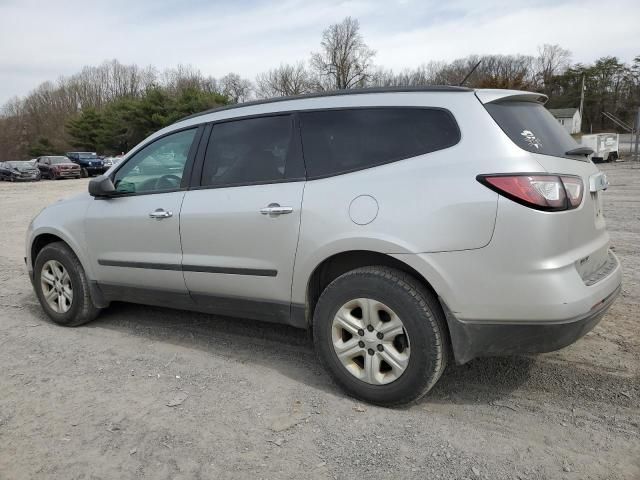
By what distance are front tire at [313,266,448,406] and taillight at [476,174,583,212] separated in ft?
2.21

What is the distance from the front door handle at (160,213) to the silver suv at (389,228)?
0.01 meters

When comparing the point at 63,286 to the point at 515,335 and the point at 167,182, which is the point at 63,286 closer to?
the point at 167,182

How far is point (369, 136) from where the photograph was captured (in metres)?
3.12

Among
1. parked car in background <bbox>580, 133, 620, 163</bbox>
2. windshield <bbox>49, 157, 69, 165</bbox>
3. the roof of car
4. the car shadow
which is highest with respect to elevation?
the roof of car

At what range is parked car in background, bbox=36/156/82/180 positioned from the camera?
110ft

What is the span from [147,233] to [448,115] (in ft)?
7.83

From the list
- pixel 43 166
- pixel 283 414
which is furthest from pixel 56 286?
pixel 43 166

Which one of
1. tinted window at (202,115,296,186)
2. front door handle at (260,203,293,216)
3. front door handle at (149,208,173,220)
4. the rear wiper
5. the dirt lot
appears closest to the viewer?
the dirt lot

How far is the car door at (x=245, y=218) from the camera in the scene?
3.29 m

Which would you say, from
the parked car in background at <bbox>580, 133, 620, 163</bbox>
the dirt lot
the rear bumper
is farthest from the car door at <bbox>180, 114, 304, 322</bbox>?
the parked car in background at <bbox>580, 133, 620, 163</bbox>

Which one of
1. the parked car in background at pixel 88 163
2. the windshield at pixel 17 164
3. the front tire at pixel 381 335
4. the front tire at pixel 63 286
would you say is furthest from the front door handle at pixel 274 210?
the parked car in background at pixel 88 163

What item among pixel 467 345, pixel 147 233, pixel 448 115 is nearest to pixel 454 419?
pixel 467 345

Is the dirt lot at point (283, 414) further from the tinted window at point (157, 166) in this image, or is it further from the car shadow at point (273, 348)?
the tinted window at point (157, 166)

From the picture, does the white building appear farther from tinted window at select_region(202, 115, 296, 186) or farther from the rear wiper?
tinted window at select_region(202, 115, 296, 186)
